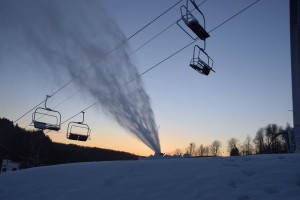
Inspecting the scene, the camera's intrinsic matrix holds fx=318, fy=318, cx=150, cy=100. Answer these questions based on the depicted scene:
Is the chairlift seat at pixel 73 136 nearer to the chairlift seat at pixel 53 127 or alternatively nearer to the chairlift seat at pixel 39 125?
the chairlift seat at pixel 53 127

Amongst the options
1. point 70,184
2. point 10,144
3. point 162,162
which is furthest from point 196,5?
point 10,144

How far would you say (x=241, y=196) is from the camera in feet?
20.2

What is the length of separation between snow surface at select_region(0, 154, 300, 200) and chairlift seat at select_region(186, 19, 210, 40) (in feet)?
Answer: 15.4

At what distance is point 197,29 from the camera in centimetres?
1134

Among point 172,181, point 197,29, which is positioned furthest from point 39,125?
point 172,181

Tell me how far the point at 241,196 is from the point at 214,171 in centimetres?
164

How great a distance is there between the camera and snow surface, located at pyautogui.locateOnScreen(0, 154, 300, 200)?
6.46 m

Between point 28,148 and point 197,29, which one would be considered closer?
point 197,29

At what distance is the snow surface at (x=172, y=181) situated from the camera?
646 cm

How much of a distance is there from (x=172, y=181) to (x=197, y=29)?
5.97 m

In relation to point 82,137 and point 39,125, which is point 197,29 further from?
point 82,137

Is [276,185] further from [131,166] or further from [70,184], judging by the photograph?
[70,184]

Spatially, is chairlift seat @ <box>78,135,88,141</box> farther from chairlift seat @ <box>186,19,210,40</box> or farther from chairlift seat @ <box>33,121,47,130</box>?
chairlift seat @ <box>186,19,210,40</box>

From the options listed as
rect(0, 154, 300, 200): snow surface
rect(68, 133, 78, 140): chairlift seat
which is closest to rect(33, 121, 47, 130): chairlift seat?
rect(68, 133, 78, 140): chairlift seat
